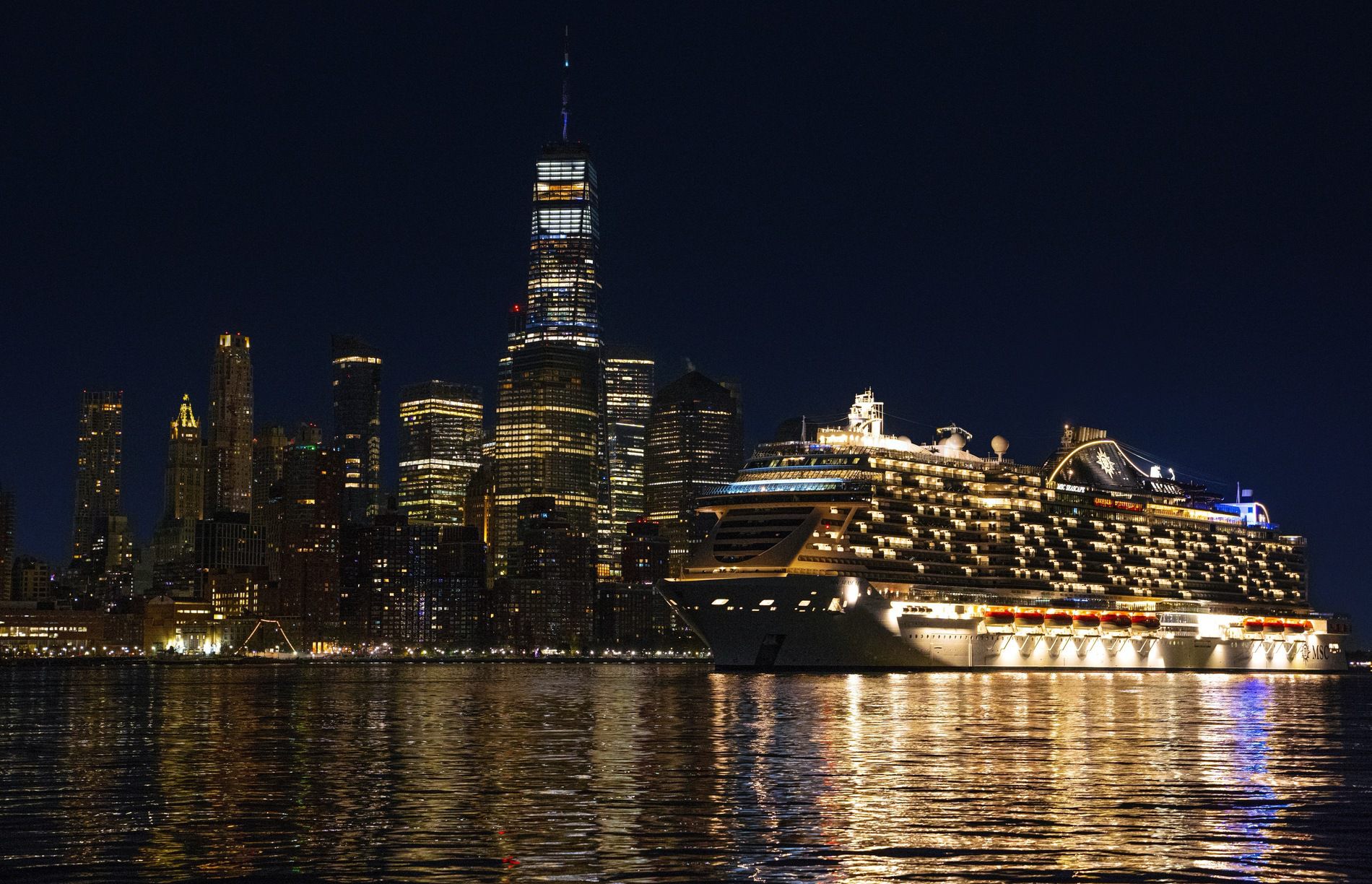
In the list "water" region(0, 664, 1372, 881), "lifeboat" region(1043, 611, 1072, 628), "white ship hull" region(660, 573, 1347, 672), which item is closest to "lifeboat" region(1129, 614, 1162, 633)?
"lifeboat" region(1043, 611, 1072, 628)

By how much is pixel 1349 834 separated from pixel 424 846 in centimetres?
2072

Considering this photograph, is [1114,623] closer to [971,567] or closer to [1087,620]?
[1087,620]

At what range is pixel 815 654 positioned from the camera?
13912cm

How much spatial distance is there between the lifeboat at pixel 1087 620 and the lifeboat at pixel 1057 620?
69 centimetres

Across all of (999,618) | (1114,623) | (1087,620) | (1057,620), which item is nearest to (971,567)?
(999,618)

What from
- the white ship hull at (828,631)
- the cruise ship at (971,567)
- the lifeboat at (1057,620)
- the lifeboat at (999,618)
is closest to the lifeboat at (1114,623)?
the cruise ship at (971,567)

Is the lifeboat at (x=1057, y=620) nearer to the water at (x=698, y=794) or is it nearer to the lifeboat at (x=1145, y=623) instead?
the lifeboat at (x=1145, y=623)

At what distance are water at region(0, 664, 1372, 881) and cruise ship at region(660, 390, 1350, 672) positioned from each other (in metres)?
47.7

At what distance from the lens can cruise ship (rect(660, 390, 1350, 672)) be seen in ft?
461

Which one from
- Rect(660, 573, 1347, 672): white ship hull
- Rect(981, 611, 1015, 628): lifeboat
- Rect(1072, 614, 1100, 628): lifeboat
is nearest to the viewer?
Rect(660, 573, 1347, 672): white ship hull

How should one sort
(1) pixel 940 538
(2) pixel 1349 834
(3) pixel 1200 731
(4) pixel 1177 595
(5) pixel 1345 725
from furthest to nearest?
(4) pixel 1177 595, (1) pixel 940 538, (5) pixel 1345 725, (3) pixel 1200 731, (2) pixel 1349 834

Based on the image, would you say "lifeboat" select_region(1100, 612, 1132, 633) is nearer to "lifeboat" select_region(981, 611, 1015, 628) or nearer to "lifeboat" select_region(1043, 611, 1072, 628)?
"lifeboat" select_region(1043, 611, 1072, 628)

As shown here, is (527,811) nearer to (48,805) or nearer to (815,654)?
(48,805)

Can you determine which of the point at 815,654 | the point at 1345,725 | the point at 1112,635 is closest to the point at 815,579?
the point at 815,654
